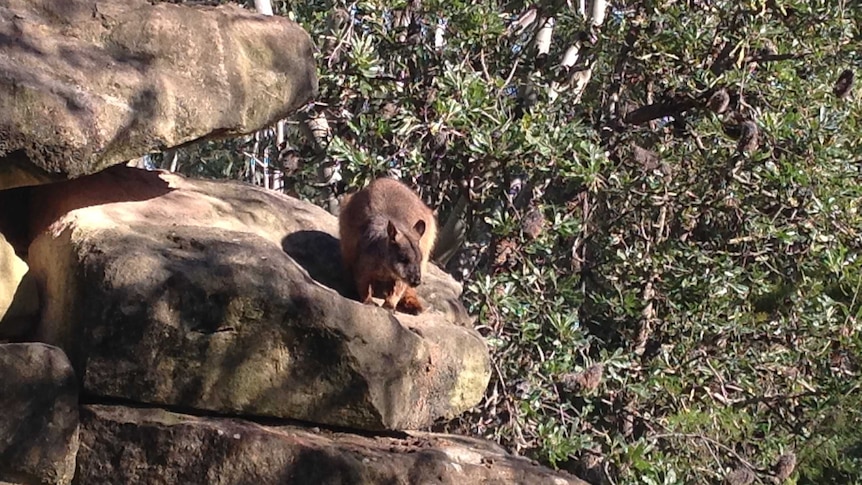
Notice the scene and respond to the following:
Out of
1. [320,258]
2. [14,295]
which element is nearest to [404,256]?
[320,258]

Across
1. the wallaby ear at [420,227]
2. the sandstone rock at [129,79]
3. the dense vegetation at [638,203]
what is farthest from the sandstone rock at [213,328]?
the dense vegetation at [638,203]

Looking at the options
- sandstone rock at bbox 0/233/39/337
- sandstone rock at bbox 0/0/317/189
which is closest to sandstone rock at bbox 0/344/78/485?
sandstone rock at bbox 0/233/39/337

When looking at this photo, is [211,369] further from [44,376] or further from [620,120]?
[620,120]

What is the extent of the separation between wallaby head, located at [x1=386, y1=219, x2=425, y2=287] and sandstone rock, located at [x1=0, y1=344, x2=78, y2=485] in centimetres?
238

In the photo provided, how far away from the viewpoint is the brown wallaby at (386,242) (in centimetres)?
651

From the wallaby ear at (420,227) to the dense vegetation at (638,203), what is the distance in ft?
2.56

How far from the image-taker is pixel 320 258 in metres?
6.84

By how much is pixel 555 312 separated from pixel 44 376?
14.2 ft

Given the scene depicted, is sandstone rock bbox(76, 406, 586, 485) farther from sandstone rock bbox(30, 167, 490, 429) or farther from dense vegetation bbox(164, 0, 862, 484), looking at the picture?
dense vegetation bbox(164, 0, 862, 484)

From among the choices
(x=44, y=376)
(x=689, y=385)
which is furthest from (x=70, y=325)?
(x=689, y=385)

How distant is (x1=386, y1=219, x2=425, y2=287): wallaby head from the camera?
21.3 feet

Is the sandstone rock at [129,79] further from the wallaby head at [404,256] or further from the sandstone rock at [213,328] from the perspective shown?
the wallaby head at [404,256]

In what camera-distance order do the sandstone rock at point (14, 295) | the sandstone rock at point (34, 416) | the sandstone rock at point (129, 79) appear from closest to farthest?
the sandstone rock at point (34, 416) < the sandstone rock at point (129, 79) < the sandstone rock at point (14, 295)

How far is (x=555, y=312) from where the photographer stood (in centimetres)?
799
